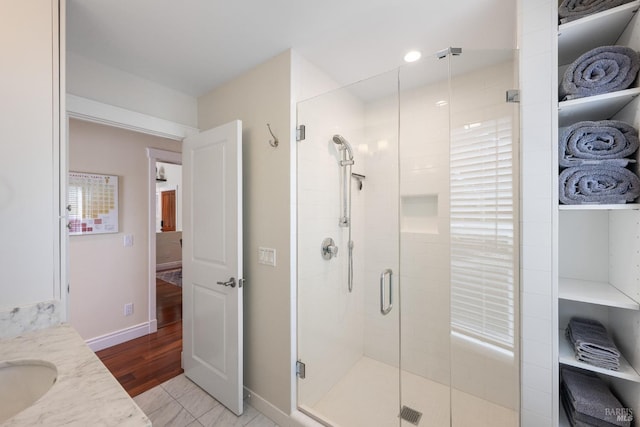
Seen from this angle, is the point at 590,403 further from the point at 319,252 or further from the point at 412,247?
the point at 319,252

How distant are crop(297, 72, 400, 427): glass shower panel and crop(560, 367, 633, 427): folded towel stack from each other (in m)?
1.00

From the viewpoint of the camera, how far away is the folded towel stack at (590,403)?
1013mm

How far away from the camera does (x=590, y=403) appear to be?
106cm

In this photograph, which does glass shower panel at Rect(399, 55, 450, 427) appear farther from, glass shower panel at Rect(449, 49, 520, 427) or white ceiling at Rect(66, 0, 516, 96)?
white ceiling at Rect(66, 0, 516, 96)

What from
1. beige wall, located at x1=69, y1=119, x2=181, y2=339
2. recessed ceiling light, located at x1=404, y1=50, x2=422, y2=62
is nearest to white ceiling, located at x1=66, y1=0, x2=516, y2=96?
recessed ceiling light, located at x1=404, y1=50, x2=422, y2=62

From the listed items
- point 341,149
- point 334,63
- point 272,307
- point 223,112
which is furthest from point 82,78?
point 272,307

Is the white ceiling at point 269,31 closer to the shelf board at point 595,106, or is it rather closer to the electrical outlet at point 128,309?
the shelf board at point 595,106

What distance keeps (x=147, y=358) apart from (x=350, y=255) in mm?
2187

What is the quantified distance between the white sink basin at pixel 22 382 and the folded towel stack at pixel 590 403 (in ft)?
6.32

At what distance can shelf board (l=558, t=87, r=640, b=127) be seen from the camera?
101cm

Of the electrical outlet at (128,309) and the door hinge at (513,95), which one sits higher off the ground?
the door hinge at (513,95)

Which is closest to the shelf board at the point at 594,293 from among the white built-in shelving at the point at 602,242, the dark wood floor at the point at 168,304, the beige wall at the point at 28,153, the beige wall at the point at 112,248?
the white built-in shelving at the point at 602,242

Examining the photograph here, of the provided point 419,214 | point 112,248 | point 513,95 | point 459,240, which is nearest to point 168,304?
point 112,248

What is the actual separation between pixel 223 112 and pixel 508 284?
2.35 m
